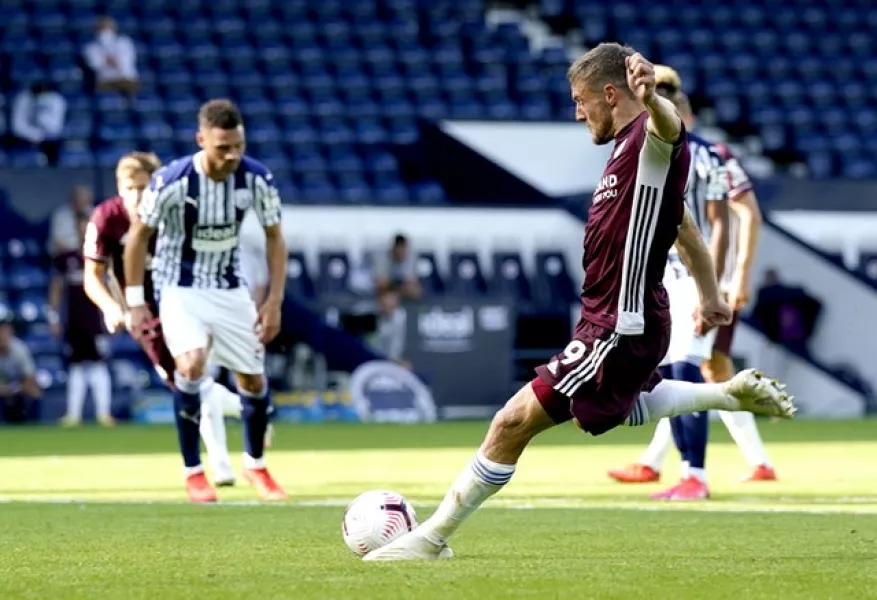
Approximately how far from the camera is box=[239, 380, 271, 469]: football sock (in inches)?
423

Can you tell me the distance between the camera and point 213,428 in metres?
11.5

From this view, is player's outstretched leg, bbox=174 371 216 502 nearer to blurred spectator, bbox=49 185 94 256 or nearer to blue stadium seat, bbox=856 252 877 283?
blurred spectator, bbox=49 185 94 256

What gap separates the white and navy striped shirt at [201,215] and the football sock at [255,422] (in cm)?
66

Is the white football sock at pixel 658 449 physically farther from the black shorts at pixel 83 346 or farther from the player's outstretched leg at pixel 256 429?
the black shorts at pixel 83 346

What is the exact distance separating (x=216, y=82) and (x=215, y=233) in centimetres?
1429

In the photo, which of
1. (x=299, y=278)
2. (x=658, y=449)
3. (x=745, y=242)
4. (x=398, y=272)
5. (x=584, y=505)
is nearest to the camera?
(x=584, y=505)

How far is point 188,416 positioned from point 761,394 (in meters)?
4.39

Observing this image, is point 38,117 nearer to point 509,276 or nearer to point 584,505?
point 509,276

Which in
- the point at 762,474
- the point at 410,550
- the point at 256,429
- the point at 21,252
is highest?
the point at 410,550

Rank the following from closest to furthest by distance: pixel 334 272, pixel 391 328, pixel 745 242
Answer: pixel 745 242, pixel 391 328, pixel 334 272

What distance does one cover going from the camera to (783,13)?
2967 cm

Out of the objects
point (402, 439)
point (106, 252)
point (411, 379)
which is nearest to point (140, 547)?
Result: point (106, 252)

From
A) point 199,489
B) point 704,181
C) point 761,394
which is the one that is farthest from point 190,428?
point 761,394

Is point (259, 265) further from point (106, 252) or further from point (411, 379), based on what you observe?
point (106, 252)
